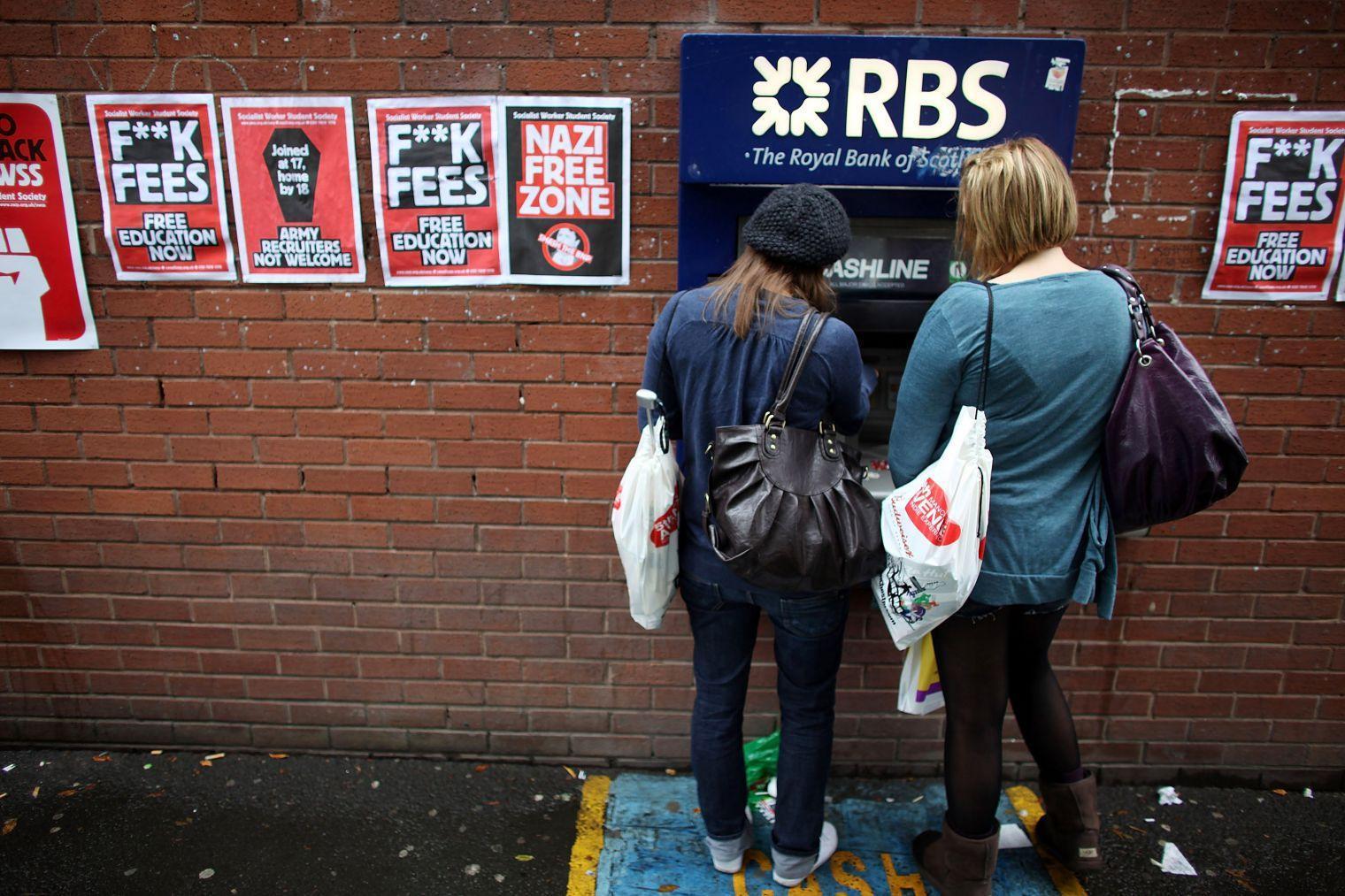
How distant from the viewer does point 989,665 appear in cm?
215

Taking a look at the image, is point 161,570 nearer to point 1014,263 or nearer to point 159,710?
point 159,710

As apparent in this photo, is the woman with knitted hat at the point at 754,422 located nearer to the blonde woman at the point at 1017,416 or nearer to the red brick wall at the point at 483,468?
the blonde woman at the point at 1017,416

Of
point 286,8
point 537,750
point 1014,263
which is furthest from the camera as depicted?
point 537,750

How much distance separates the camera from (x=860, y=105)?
7.75 feet

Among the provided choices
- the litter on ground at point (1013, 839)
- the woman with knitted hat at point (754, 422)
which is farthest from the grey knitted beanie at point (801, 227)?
the litter on ground at point (1013, 839)

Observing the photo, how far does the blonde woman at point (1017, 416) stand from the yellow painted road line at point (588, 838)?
1.05m

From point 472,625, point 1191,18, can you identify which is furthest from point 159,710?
point 1191,18

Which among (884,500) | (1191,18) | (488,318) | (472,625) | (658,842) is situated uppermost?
(1191,18)

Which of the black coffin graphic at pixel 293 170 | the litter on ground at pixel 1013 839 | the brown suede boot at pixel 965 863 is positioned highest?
the black coffin graphic at pixel 293 170

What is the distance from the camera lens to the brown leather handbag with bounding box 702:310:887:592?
2.00m

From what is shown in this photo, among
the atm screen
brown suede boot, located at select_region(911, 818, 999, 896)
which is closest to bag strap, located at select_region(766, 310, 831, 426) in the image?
the atm screen

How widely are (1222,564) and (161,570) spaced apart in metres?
3.49

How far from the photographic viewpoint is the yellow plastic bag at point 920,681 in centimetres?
243

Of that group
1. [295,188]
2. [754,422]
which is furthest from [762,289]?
[295,188]
